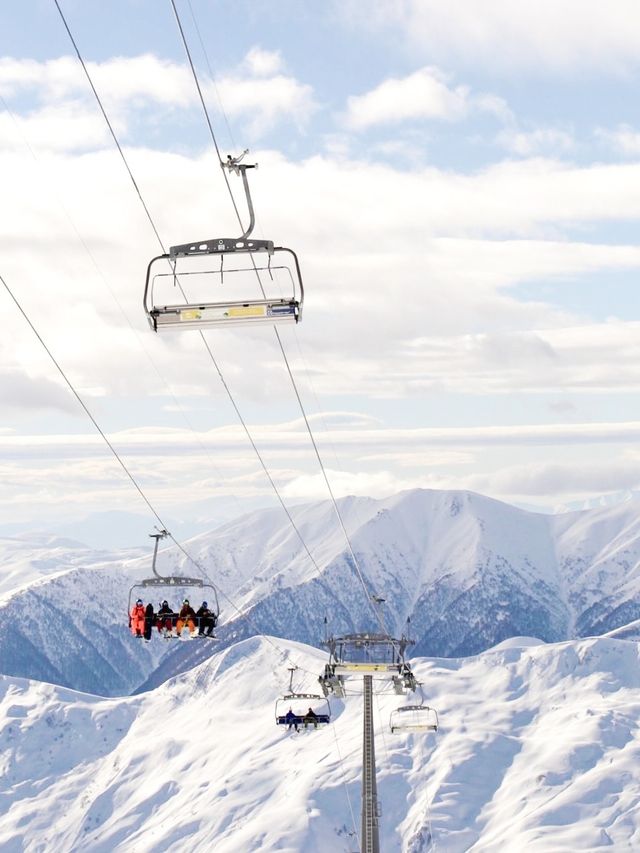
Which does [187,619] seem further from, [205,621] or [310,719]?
[310,719]

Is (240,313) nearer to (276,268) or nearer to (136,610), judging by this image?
(276,268)

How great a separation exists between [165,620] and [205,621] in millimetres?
1504

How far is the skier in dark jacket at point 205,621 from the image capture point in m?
51.8

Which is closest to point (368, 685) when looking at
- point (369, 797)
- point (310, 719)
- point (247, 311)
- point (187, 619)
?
point (369, 797)

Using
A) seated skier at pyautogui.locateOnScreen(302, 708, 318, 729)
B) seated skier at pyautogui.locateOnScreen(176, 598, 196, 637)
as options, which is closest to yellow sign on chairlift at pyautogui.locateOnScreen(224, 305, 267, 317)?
seated skier at pyautogui.locateOnScreen(176, 598, 196, 637)

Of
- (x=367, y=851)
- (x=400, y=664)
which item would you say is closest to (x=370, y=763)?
(x=367, y=851)

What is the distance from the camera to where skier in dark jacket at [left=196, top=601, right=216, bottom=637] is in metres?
51.8

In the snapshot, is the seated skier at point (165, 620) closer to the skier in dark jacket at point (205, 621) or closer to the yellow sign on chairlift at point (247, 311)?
the skier in dark jacket at point (205, 621)

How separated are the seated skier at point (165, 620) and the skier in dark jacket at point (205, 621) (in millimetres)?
1026

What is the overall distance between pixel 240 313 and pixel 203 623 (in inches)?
1086

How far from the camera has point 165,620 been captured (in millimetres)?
51656

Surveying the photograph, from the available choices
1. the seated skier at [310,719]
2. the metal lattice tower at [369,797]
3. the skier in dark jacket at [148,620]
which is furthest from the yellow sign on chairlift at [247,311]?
the seated skier at [310,719]

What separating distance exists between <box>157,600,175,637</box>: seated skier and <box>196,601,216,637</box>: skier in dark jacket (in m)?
1.03

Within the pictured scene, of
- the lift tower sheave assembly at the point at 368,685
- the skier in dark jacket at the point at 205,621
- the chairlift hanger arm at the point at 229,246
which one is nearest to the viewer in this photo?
the chairlift hanger arm at the point at 229,246
